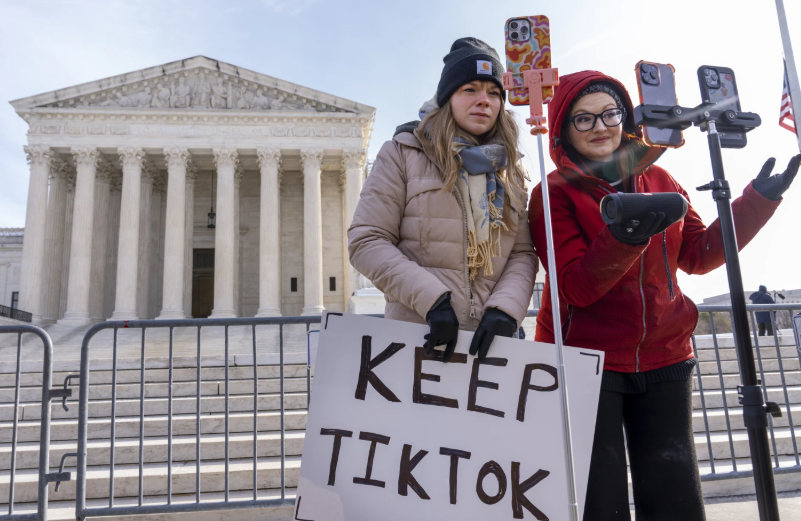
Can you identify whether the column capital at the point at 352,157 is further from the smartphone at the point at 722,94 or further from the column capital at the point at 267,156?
the smartphone at the point at 722,94

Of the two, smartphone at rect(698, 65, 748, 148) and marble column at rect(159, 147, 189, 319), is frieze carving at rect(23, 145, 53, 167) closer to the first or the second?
marble column at rect(159, 147, 189, 319)

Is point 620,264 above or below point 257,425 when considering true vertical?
above

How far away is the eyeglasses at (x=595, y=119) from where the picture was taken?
2.56m

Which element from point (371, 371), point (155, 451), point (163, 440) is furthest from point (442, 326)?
point (163, 440)

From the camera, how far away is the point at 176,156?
2811cm

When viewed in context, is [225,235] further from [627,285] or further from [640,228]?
[640,228]

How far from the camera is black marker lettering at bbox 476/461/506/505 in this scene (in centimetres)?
226

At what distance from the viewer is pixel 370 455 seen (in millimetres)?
2355

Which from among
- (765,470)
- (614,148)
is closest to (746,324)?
(765,470)

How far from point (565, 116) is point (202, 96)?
2997 centimetres

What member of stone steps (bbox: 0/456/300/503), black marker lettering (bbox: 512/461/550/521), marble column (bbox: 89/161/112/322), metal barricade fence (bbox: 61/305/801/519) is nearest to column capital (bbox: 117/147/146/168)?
marble column (bbox: 89/161/112/322)

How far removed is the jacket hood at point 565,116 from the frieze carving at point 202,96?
28.1m

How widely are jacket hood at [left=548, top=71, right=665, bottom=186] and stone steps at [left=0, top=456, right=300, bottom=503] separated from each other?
4461mm

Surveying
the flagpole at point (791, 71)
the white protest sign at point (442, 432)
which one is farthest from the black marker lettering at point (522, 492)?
the flagpole at point (791, 71)
